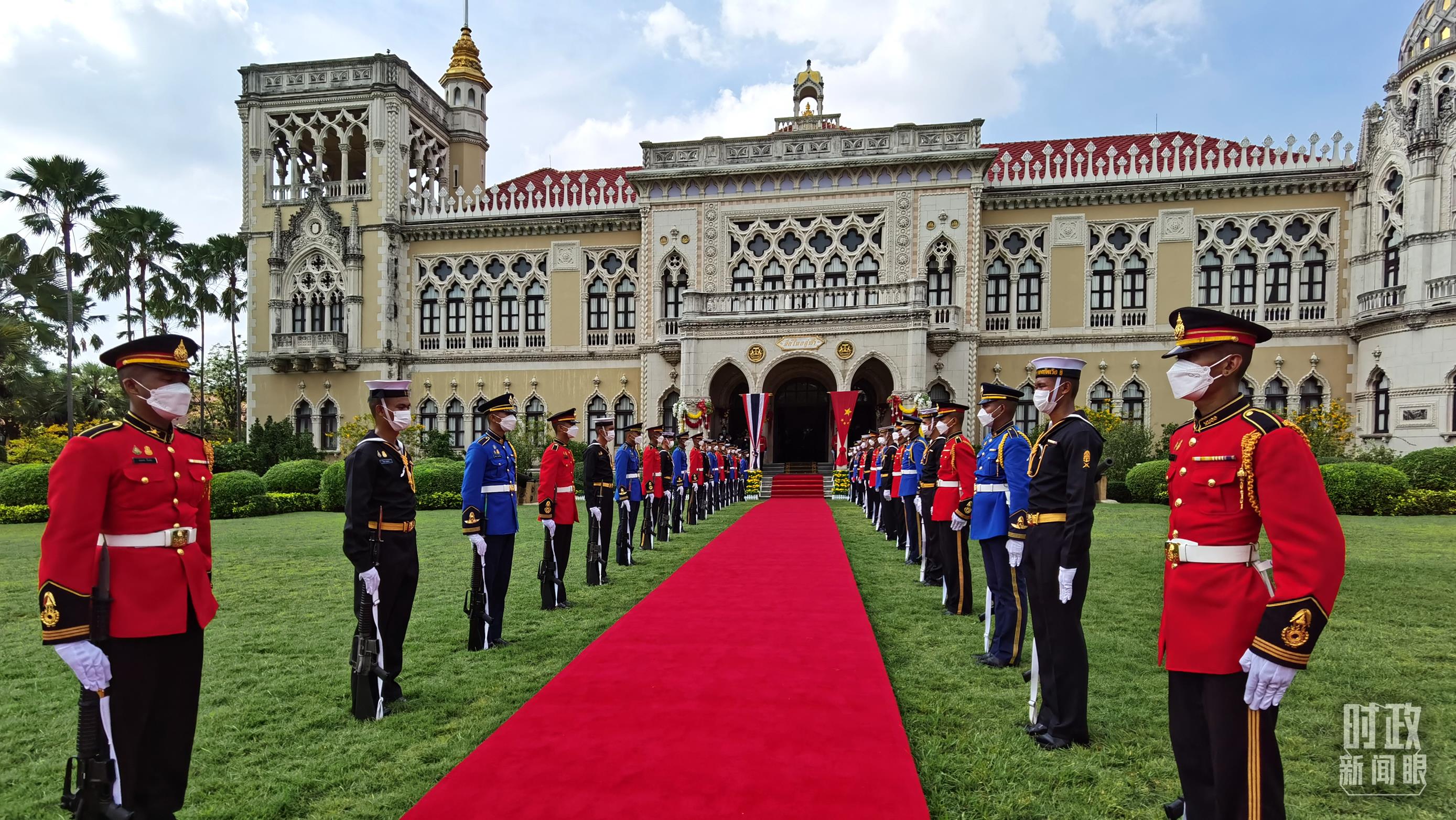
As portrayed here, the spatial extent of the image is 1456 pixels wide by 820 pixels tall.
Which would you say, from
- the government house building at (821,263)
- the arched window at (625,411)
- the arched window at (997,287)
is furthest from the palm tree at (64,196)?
the arched window at (997,287)

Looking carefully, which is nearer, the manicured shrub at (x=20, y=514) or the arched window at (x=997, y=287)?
the manicured shrub at (x=20, y=514)

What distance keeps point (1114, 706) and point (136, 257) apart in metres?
41.5

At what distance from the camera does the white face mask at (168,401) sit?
3699 mm

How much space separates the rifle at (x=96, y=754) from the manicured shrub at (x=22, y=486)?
2153cm

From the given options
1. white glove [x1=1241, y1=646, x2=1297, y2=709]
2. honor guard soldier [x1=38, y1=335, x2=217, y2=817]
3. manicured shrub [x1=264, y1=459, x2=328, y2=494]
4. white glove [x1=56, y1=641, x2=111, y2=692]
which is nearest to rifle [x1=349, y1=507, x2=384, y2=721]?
honor guard soldier [x1=38, y1=335, x2=217, y2=817]

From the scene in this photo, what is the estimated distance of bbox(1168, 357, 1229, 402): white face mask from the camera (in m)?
3.35

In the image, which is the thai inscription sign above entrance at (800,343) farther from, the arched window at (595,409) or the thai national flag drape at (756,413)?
the arched window at (595,409)

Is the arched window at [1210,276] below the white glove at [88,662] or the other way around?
the other way around

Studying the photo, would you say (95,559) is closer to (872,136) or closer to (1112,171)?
(872,136)

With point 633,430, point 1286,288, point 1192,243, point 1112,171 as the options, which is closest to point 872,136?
point 1112,171

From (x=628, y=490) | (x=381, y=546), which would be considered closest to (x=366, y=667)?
(x=381, y=546)

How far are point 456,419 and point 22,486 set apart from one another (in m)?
14.7

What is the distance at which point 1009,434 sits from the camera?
6.44 meters

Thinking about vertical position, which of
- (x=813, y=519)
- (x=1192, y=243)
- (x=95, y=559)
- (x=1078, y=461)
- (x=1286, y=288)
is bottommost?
(x=813, y=519)
